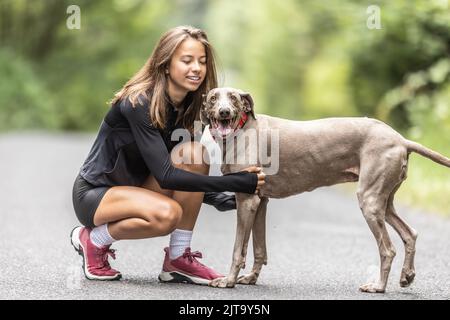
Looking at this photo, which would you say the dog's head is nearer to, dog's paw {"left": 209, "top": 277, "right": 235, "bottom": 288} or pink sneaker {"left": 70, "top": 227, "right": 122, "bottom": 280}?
dog's paw {"left": 209, "top": 277, "right": 235, "bottom": 288}

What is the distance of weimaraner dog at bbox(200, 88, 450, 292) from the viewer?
5262mm

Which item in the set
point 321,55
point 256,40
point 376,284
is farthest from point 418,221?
point 256,40

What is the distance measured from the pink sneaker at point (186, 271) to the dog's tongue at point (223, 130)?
907mm

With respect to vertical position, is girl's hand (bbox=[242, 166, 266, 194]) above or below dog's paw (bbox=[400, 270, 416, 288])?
above

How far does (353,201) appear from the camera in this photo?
1227 centimetres

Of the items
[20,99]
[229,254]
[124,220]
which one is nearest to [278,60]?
[20,99]

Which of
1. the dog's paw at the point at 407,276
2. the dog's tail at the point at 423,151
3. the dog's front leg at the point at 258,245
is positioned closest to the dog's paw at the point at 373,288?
the dog's paw at the point at 407,276

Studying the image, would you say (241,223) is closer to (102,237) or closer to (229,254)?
(102,237)

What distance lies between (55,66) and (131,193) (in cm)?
3469

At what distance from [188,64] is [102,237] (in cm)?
126

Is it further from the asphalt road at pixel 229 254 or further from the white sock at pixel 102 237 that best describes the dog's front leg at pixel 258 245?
the white sock at pixel 102 237

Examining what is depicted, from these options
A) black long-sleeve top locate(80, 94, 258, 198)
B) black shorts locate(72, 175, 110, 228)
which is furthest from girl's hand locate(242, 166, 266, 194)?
black shorts locate(72, 175, 110, 228)

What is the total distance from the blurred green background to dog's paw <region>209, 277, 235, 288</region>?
1424 millimetres
